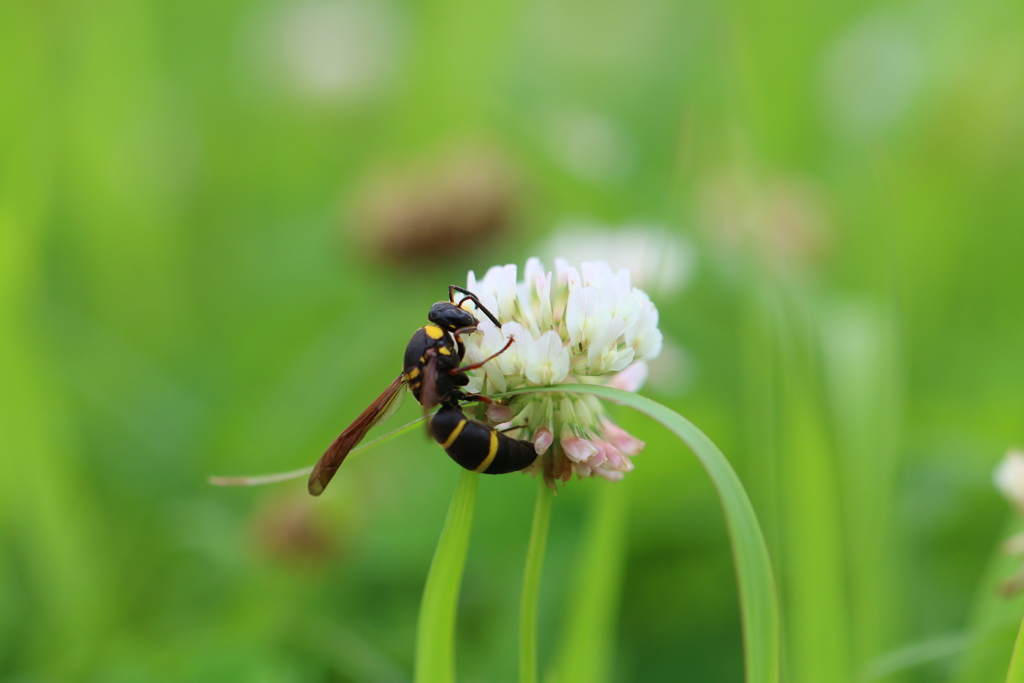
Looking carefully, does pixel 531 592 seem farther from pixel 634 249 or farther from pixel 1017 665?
pixel 634 249

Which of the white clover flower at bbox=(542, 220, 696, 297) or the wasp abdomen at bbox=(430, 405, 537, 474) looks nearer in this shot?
the wasp abdomen at bbox=(430, 405, 537, 474)

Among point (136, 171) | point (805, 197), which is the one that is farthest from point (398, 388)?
point (136, 171)

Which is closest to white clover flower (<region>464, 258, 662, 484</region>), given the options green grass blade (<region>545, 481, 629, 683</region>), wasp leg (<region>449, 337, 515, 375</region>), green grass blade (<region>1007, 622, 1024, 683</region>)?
wasp leg (<region>449, 337, 515, 375</region>)

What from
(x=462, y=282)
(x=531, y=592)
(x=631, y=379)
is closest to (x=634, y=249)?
(x=462, y=282)

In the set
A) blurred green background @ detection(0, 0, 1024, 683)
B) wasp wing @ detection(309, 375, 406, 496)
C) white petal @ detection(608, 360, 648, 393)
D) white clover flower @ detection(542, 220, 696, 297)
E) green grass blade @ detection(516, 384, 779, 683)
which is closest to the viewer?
green grass blade @ detection(516, 384, 779, 683)

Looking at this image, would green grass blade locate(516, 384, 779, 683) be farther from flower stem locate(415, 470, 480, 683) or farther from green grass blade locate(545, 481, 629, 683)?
green grass blade locate(545, 481, 629, 683)
